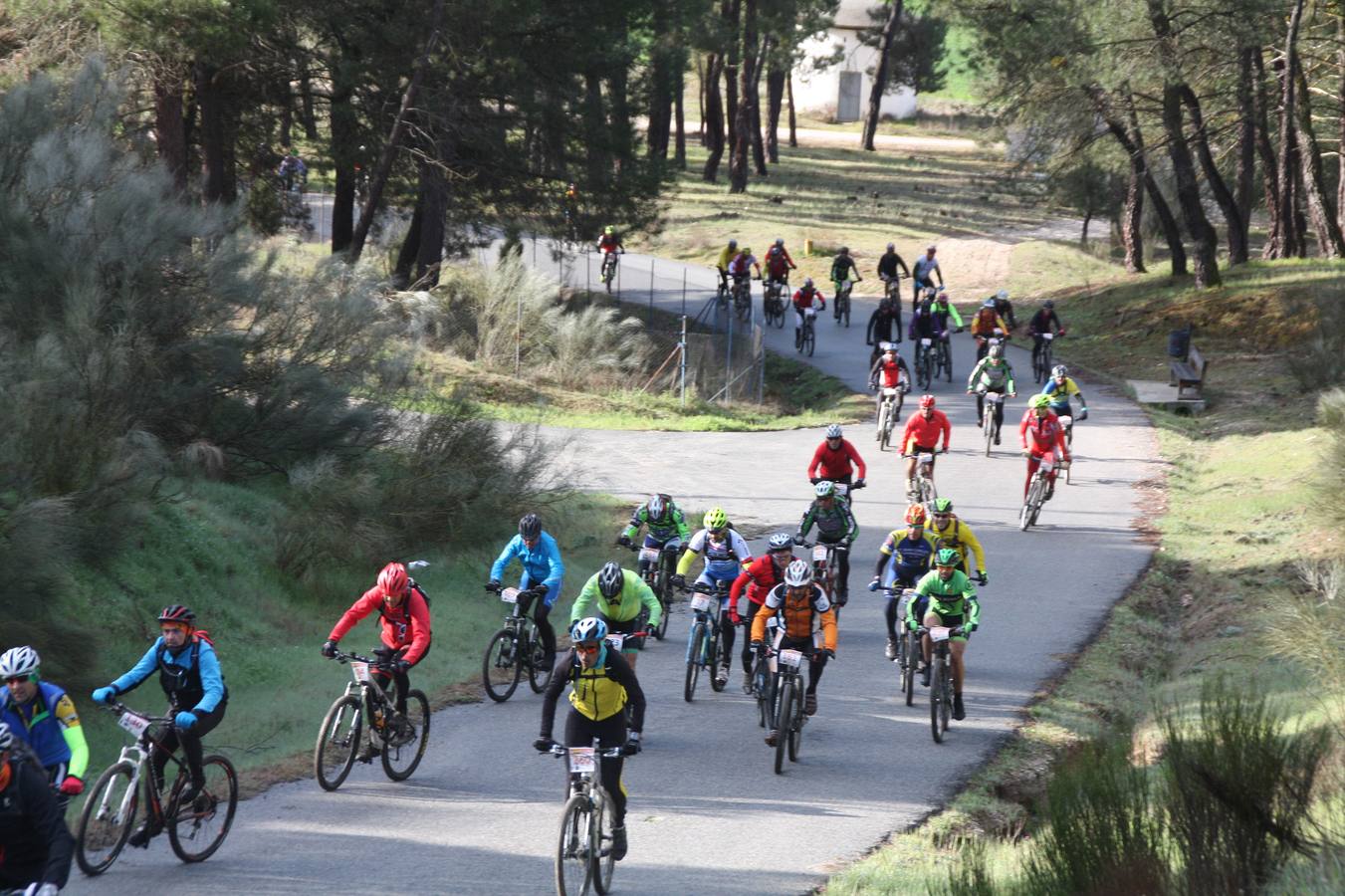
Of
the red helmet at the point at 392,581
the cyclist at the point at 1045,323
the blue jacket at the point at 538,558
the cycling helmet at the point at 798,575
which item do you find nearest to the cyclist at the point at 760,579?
the cycling helmet at the point at 798,575

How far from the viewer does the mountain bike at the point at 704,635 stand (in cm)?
1384

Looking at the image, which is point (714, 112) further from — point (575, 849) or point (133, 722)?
point (575, 849)

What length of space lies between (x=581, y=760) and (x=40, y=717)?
317cm

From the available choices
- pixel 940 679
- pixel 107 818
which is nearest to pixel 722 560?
pixel 940 679

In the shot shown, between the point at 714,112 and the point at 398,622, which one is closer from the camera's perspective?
the point at 398,622

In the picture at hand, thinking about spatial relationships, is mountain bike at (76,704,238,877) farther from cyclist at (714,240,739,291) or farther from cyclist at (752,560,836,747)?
cyclist at (714,240,739,291)

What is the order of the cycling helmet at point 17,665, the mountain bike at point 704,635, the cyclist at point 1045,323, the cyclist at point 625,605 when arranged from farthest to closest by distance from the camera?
the cyclist at point 1045,323 < the mountain bike at point 704,635 < the cyclist at point 625,605 < the cycling helmet at point 17,665

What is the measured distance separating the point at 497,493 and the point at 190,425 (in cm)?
407

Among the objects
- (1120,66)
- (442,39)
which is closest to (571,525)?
(442,39)

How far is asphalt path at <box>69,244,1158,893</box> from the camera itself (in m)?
9.73

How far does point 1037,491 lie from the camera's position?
21312 mm

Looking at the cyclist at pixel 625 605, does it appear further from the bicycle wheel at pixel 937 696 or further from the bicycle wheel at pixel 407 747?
the bicycle wheel at pixel 937 696

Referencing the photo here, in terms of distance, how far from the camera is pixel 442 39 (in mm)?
30422

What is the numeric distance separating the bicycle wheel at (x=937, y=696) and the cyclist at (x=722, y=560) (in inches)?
85.2
